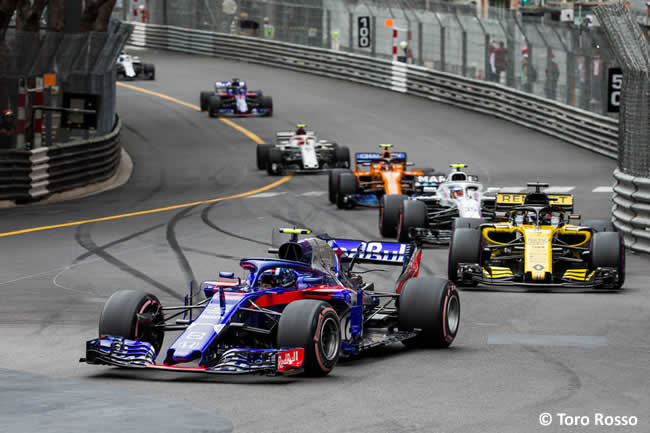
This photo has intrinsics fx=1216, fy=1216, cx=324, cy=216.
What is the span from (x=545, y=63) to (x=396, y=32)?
407 inches

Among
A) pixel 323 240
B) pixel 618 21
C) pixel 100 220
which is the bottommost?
pixel 100 220

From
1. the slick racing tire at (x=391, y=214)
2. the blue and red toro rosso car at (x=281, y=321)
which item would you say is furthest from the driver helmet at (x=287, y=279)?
the slick racing tire at (x=391, y=214)

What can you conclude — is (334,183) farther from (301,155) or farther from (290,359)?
(290,359)

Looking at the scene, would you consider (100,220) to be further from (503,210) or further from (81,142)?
(503,210)

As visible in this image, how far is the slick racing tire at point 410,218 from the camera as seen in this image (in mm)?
20094

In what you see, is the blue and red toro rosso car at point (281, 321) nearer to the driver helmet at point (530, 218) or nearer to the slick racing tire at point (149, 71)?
the driver helmet at point (530, 218)

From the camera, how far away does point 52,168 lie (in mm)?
27594

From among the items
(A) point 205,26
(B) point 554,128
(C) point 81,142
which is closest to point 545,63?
(B) point 554,128

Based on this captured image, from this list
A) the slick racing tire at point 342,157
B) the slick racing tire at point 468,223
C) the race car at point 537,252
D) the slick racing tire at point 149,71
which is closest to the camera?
the race car at point 537,252

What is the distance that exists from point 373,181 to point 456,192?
4.55 m

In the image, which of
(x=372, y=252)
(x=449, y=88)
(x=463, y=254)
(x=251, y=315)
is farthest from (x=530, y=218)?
(x=449, y=88)

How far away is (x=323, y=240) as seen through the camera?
41.2 ft

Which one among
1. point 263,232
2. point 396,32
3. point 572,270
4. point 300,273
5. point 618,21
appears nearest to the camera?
point 300,273

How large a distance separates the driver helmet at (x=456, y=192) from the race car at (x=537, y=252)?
3316 mm
